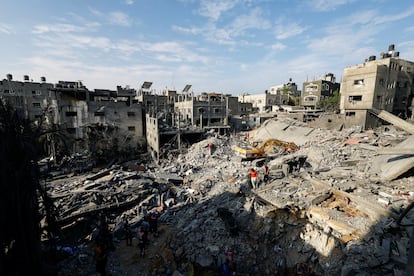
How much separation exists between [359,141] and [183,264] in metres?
17.8

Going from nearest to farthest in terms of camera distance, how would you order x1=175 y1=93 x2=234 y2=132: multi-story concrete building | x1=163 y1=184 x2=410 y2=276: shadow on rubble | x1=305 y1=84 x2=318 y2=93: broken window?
x1=163 y1=184 x2=410 y2=276: shadow on rubble
x1=175 y1=93 x2=234 y2=132: multi-story concrete building
x1=305 y1=84 x2=318 y2=93: broken window

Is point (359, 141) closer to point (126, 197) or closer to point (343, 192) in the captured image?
point (343, 192)

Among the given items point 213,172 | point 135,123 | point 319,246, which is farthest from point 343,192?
point 135,123

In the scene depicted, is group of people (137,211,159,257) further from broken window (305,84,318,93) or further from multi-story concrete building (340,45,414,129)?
broken window (305,84,318,93)

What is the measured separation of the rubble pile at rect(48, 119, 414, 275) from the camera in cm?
657

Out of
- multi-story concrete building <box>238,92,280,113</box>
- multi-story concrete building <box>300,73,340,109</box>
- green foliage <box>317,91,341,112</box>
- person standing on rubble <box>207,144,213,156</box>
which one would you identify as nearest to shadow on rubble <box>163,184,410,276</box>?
person standing on rubble <box>207,144,213,156</box>

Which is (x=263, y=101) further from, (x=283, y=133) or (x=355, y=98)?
(x=283, y=133)

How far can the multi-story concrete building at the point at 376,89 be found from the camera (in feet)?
77.8

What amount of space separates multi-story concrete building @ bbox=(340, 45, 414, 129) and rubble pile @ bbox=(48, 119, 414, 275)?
973 centimetres

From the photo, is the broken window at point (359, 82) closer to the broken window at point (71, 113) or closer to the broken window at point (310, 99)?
the broken window at point (310, 99)

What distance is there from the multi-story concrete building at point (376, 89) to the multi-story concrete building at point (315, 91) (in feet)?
32.3

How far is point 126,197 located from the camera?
1254 cm

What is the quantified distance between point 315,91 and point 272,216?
37.9 meters

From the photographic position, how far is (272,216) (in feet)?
29.2
